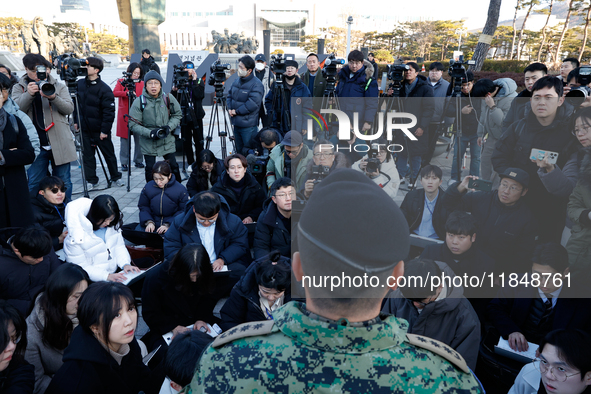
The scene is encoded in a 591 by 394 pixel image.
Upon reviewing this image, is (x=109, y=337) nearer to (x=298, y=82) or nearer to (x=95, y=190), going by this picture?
(x=95, y=190)

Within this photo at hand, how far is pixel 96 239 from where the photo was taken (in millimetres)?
2871

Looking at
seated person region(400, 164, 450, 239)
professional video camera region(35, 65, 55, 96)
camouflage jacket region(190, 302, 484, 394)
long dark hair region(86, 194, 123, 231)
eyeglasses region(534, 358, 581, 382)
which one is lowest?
eyeglasses region(534, 358, 581, 382)

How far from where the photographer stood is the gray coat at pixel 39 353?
74.7 inches

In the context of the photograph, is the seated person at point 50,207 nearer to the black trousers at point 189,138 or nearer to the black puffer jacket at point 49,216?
the black puffer jacket at point 49,216

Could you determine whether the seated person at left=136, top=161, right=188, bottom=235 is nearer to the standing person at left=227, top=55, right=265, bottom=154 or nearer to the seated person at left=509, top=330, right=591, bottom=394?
the standing person at left=227, top=55, right=265, bottom=154

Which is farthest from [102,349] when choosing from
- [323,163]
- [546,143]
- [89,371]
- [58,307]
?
[546,143]

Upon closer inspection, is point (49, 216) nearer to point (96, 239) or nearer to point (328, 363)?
point (96, 239)

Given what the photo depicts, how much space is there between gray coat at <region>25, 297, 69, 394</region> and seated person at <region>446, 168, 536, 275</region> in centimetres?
231

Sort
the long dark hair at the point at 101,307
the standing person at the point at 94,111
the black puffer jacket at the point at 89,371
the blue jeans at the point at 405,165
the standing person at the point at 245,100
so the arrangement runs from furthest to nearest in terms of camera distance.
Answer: the standing person at the point at 245,100
the standing person at the point at 94,111
the blue jeans at the point at 405,165
the long dark hair at the point at 101,307
the black puffer jacket at the point at 89,371

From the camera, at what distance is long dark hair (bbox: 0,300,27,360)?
158 cm

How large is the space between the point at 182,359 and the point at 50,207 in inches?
89.9

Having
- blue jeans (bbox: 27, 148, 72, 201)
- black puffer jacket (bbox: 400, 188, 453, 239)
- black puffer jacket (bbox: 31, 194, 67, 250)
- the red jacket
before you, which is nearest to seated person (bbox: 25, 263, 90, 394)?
black puffer jacket (bbox: 31, 194, 67, 250)

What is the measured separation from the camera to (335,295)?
29.4 inches

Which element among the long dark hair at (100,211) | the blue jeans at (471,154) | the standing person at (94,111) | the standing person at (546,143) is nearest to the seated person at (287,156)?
the blue jeans at (471,154)
